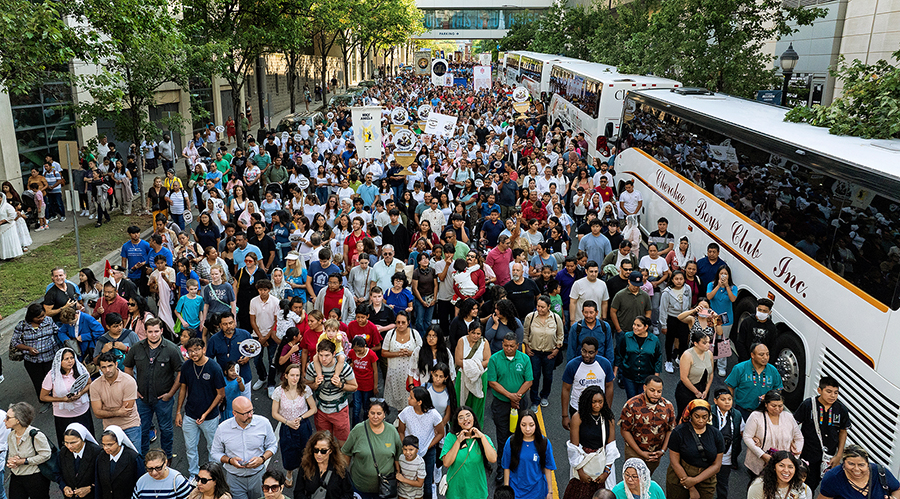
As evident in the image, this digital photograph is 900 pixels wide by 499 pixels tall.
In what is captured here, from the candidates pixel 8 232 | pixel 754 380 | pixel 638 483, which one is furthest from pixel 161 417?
pixel 8 232

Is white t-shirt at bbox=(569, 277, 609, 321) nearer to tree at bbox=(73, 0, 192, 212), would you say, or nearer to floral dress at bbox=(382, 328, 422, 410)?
floral dress at bbox=(382, 328, 422, 410)

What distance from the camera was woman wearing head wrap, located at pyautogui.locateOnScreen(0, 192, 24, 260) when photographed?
14466 millimetres

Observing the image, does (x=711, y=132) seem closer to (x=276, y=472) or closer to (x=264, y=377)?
(x=264, y=377)

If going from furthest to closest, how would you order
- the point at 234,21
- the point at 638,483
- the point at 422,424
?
the point at 234,21 < the point at 422,424 < the point at 638,483

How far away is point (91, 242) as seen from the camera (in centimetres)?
1642

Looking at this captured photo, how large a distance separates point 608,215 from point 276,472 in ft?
30.7

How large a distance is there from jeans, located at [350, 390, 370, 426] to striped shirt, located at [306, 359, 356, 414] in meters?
0.55

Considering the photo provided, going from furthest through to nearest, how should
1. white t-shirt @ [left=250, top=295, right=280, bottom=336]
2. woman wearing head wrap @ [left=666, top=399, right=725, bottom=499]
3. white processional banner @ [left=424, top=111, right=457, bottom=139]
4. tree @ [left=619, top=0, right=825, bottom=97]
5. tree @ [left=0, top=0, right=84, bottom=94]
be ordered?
white processional banner @ [left=424, top=111, right=457, bottom=139], tree @ [left=619, top=0, right=825, bottom=97], tree @ [left=0, top=0, right=84, bottom=94], white t-shirt @ [left=250, top=295, right=280, bottom=336], woman wearing head wrap @ [left=666, top=399, right=725, bottom=499]

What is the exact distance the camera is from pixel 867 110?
9.09m

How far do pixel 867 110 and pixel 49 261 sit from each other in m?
15.6

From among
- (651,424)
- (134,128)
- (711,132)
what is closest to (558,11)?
(134,128)

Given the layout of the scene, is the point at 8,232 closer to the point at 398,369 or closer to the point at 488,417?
the point at 398,369

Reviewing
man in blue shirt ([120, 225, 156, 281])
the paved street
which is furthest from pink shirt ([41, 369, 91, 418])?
man in blue shirt ([120, 225, 156, 281])

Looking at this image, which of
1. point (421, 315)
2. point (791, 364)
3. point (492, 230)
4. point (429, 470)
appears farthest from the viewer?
point (492, 230)
